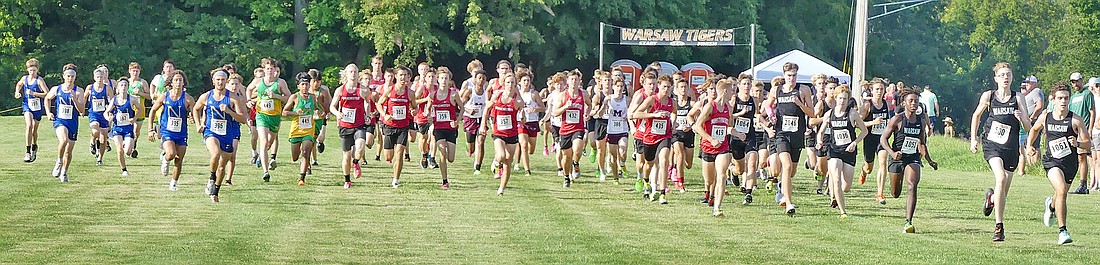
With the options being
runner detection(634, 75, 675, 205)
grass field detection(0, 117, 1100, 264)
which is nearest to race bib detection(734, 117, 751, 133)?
runner detection(634, 75, 675, 205)

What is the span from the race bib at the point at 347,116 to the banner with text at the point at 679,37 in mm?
29610

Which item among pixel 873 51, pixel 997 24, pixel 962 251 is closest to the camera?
pixel 962 251

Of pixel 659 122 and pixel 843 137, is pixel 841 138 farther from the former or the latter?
pixel 659 122

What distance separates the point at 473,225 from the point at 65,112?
7.05 m

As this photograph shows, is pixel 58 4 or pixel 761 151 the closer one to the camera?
pixel 761 151

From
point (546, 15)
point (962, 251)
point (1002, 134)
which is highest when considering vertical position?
point (546, 15)

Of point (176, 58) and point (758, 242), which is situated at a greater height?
point (176, 58)

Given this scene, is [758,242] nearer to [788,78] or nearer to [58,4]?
[788,78]

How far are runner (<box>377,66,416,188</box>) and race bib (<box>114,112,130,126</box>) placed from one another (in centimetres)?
340

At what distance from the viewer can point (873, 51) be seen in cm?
6731

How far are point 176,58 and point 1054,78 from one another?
38.2 metres

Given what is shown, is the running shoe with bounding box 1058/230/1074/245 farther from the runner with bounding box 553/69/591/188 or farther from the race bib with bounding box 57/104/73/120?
the race bib with bounding box 57/104/73/120

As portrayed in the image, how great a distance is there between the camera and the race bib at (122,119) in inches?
784

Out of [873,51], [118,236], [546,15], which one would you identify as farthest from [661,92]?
[873,51]
